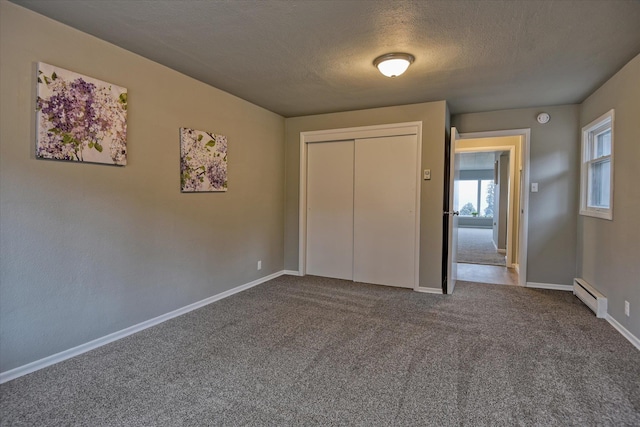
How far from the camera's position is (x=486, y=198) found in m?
13.3

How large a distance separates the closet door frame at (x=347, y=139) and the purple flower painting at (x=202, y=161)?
4.46ft

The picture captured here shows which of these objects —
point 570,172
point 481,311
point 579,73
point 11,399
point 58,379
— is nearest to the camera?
point 11,399

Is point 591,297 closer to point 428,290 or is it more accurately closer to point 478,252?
point 428,290

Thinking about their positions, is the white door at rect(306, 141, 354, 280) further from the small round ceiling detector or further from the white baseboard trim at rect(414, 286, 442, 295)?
the small round ceiling detector

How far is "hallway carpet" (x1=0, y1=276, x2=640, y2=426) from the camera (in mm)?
1738

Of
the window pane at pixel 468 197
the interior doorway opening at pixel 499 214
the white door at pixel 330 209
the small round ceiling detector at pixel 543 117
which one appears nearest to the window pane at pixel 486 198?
the window pane at pixel 468 197

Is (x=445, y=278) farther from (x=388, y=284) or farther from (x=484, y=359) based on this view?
(x=484, y=359)

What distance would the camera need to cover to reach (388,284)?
4293mm

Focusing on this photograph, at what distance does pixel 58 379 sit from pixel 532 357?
10.7ft

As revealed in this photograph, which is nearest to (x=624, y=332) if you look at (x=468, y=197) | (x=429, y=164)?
(x=429, y=164)

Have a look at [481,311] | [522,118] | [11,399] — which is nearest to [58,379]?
[11,399]

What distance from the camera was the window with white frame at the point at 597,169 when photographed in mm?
3195

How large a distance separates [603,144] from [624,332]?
79.2 inches

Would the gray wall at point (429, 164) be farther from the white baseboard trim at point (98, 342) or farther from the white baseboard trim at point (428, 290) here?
the white baseboard trim at point (98, 342)
